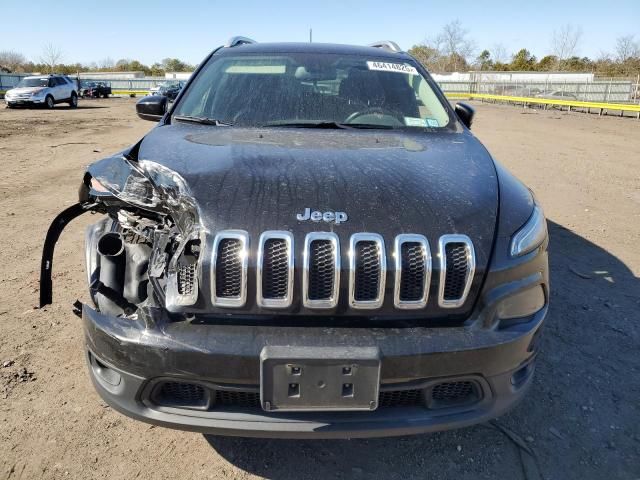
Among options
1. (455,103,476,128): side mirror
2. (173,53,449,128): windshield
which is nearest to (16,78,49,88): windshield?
(173,53,449,128): windshield

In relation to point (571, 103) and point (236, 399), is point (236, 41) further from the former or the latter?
point (571, 103)

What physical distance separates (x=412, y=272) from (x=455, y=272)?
174mm

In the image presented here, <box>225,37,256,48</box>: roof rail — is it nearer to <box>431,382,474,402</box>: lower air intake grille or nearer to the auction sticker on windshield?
the auction sticker on windshield

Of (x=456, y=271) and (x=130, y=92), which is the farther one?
(x=130, y=92)

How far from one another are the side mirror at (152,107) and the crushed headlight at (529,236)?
2722 millimetres

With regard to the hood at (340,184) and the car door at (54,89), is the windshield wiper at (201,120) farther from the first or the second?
the car door at (54,89)

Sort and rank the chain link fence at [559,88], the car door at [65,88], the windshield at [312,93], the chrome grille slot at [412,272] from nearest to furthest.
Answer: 1. the chrome grille slot at [412,272]
2. the windshield at [312,93]
3. the car door at [65,88]
4. the chain link fence at [559,88]

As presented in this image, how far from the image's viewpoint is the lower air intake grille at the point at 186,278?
6.09 ft

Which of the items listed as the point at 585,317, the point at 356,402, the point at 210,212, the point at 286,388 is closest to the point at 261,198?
the point at 210,212

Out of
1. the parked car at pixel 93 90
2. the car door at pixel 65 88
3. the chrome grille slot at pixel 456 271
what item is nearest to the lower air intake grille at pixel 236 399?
the chrome grille slot at pixel 456 271

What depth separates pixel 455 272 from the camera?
6.09 ft

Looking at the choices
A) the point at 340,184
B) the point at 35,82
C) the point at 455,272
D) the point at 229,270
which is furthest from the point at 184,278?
the point at 35,82

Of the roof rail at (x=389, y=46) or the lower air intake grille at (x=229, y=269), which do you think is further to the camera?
the roof rail at (x=389, y=46)

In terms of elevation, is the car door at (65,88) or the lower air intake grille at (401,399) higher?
the car door at (65,88)
